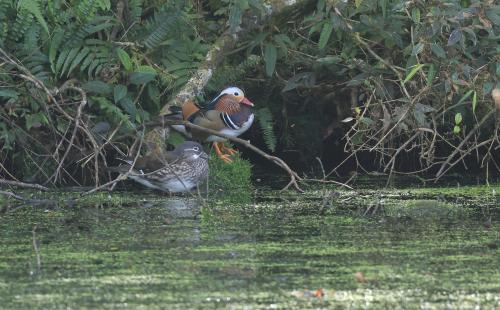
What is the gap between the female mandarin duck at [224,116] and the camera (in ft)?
34.8

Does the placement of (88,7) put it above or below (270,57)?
above

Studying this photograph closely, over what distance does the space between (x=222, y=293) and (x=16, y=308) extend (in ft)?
3.16

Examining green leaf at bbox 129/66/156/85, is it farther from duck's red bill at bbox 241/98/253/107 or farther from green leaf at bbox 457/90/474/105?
green leaf at bbox 457/90/474/105

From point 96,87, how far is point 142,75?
0.38m

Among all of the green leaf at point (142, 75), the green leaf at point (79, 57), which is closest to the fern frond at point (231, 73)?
the green leaf at point (142, 75)

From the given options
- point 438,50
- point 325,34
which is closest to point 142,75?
point 325,34

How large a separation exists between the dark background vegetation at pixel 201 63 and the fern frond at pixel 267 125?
0.03m

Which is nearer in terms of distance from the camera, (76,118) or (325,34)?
(76,118)

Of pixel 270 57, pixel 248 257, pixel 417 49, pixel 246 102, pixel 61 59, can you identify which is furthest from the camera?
pixel 246 102

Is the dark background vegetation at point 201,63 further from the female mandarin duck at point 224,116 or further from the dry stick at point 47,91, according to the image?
the female mandarin duck at point 224,116

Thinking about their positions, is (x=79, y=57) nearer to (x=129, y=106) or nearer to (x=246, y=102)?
(x=129, y=106)

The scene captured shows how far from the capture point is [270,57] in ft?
32.6

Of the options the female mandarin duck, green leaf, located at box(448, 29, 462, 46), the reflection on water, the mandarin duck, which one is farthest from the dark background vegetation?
the reflection on water

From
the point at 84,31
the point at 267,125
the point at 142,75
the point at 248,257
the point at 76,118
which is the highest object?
the point at 84,31
